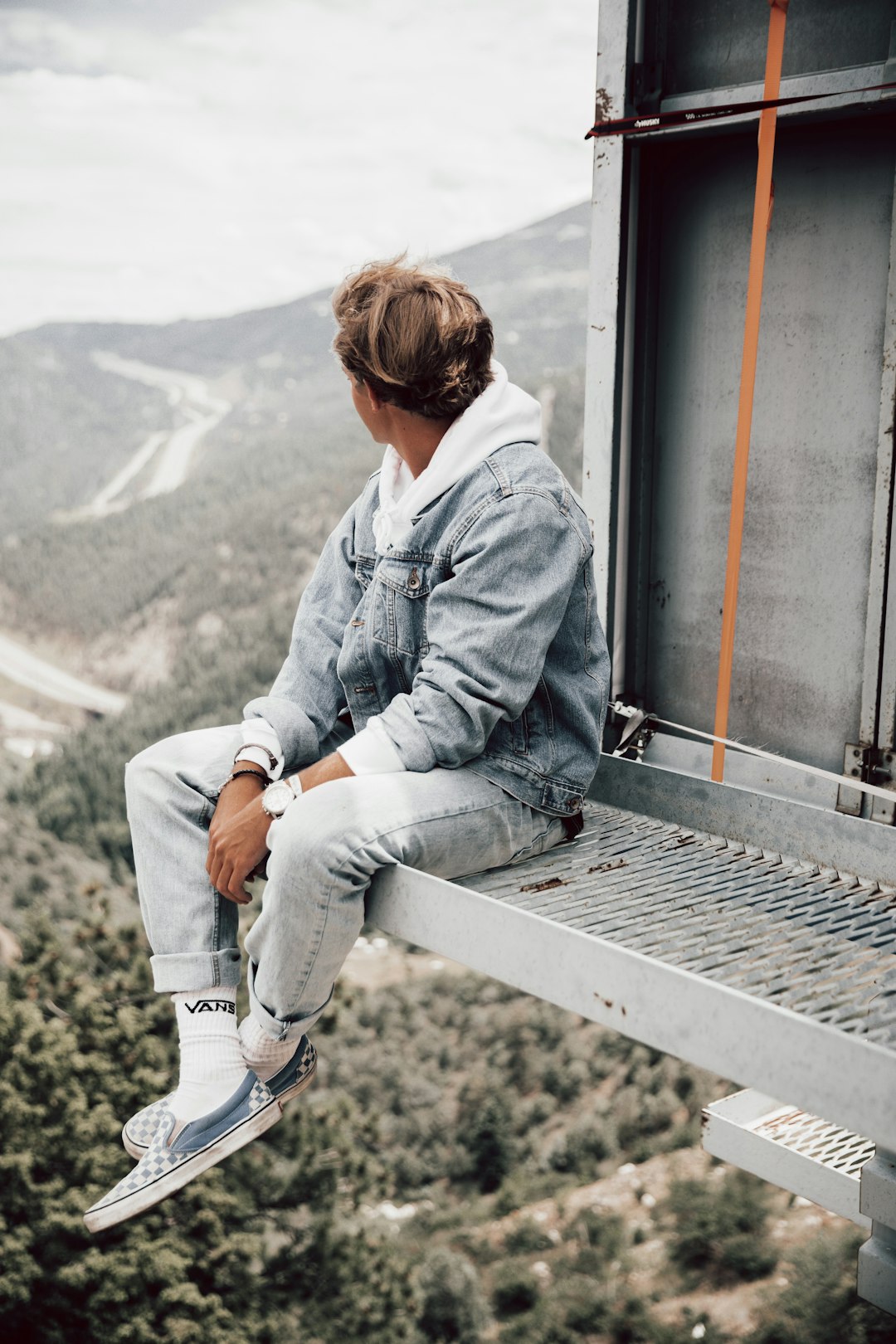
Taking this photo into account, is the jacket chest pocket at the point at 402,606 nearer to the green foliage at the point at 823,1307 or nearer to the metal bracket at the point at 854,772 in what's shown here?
the metal bracket at the point at 854,772

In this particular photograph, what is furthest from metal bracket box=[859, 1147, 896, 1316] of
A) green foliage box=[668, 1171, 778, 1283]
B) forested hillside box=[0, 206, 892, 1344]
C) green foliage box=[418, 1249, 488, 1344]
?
green foliage box=[418, 1249, 488, 1344]

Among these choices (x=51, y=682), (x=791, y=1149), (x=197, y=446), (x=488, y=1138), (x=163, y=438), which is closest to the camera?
(x=791, y=1149)

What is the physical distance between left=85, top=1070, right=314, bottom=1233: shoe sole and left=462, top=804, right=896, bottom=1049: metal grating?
0.51 m

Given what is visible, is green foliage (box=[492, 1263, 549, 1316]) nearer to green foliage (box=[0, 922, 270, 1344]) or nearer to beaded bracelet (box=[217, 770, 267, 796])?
green foliage (box=[0, 922, 270, 1344])

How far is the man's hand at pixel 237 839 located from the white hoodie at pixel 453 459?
0.25 feet

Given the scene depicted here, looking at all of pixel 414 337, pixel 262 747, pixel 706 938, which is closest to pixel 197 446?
pixel 262 747

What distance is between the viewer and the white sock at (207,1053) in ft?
6.26

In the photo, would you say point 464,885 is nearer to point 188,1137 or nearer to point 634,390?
point 188,1137

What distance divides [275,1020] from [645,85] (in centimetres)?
192

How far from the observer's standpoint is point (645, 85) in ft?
8.06

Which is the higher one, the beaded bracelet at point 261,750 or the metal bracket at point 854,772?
the beaded bracelet at point 261,750

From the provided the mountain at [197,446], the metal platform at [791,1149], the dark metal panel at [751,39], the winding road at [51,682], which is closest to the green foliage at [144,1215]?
the metal platform at [791,1149]

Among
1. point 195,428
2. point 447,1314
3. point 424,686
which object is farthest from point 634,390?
point 195,428

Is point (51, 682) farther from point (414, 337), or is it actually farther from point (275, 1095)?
point (414, 337)
